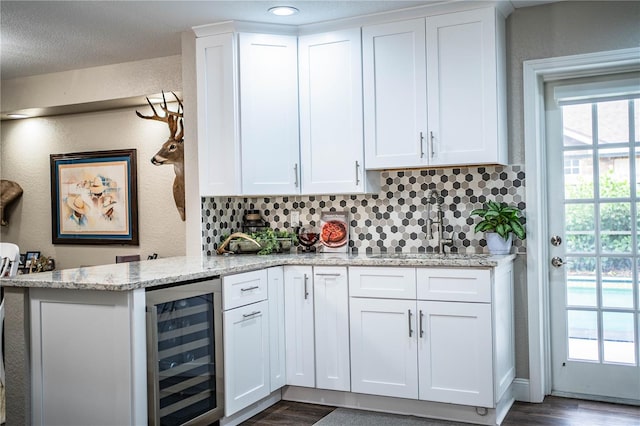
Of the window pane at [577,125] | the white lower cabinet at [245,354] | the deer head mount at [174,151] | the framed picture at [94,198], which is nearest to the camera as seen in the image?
the white lower cabinet at [245,354]

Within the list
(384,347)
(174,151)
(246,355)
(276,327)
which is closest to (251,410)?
(246,355)

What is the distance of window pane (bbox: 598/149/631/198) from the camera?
3.73 metres

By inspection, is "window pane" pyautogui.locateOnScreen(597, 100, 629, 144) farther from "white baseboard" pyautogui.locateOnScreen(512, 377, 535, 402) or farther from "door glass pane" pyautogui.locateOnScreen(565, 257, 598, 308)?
"white baseboard" pyautogui.locateOnScreen(512, 377, 535, 402)

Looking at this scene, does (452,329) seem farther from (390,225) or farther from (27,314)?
(27,314)

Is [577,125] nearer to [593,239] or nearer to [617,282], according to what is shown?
[593,239]

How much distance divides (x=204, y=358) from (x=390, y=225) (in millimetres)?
1576

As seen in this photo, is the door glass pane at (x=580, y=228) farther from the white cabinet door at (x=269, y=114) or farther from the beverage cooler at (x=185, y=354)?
the beverage cooler at (x=185, y=354)

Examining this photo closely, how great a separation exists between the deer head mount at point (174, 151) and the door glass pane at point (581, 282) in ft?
9.02

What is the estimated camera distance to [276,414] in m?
3.64

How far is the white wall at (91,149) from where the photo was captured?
5.10m

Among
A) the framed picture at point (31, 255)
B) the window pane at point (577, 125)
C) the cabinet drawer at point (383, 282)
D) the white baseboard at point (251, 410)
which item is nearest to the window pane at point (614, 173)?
the window pane at point (577, 125)

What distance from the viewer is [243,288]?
11.4ft

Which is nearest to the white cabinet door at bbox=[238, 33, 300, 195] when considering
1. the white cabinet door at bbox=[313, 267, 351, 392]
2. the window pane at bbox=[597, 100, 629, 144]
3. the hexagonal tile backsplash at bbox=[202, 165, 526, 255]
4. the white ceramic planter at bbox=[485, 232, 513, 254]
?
the hexagonal tile backsplash at bbox=[202, 165, 526, 255]

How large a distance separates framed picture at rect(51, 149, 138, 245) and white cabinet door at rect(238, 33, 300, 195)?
171 centimetres
